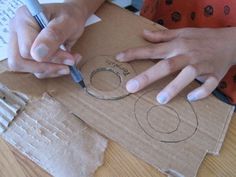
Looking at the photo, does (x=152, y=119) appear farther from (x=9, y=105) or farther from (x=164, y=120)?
(x=9, y=105)

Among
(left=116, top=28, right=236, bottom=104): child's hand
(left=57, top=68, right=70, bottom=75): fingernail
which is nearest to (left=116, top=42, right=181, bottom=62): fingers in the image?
(left=116, top=28, right=236, bottom=104): child's hand

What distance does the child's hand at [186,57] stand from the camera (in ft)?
1.67

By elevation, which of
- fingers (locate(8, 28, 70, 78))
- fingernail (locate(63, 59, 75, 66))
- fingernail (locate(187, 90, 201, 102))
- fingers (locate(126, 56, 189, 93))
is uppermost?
fingers (locate(8, 28, 70, 78))

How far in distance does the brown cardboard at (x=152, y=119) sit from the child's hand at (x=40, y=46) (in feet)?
0.08

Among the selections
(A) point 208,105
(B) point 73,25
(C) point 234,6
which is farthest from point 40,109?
(C) point 234,6

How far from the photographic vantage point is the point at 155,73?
518mm

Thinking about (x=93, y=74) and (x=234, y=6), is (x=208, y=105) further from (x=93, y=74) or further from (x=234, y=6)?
(x=234, y=6)

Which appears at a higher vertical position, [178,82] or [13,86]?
[13,86]

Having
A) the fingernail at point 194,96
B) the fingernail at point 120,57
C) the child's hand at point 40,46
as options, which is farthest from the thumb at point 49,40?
the fingernail at point 194,96

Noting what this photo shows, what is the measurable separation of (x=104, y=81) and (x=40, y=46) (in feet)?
0.41

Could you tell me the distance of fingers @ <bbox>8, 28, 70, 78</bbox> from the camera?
1.60ft

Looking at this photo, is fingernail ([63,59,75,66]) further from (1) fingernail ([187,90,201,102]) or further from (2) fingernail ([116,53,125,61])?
(1) fingernail ([187,90,201,102])

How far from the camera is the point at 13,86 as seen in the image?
49 centimetres

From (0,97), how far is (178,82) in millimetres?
303
